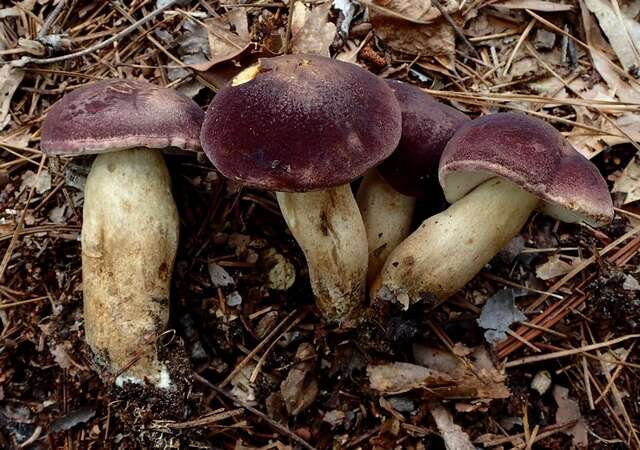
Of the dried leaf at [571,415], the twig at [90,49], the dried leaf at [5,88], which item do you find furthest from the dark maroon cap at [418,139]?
the dried leaf at [5,88]

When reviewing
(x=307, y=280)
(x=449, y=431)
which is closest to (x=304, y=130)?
(x=307, y=280)

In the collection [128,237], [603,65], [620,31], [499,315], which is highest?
[620,31]

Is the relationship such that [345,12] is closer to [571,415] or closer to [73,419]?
[571,415]

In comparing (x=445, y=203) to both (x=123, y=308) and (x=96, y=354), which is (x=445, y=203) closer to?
(x=123, y=308)

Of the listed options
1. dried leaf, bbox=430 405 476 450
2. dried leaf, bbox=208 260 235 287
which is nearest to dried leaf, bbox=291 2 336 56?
dried leaf, bbox=208 260 235 287

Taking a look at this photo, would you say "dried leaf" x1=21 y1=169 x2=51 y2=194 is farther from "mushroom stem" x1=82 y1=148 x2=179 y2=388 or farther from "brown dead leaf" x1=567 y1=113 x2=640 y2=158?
"brown dead leaf" x1=567 y1=113 x2=640 y2=158
